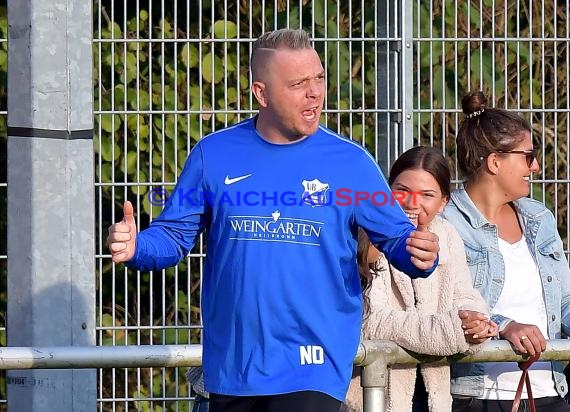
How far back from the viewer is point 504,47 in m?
6.66

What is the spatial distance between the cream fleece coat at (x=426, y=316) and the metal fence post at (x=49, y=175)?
91 centimetres

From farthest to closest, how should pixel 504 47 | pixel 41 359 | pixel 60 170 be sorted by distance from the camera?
pixel 504 47, pixel 60 170, pixel 41 359

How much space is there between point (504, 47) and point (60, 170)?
313 cm

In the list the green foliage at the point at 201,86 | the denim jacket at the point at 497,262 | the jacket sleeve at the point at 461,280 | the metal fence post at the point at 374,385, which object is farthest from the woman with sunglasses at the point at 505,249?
the green foliage at the point at 201,86

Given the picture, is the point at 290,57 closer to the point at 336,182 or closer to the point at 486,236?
the point at 336,182

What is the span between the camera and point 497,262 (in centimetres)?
467

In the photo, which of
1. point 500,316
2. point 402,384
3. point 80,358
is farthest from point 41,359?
point 500,316

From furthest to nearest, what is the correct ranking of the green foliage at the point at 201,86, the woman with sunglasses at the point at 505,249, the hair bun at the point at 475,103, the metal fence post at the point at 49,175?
the green foliage at the point at 201,86
the hair bun at the point at 475,103
the woman with sunglasses at the point at 505,249
the metal fence post at the point at 49,175

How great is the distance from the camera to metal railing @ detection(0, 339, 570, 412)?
369 centimetres

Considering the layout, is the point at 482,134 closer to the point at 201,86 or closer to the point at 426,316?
the point at 426,316

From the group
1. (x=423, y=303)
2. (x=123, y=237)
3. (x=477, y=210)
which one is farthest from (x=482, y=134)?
(x=123, y=237)

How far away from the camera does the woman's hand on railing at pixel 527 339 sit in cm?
411

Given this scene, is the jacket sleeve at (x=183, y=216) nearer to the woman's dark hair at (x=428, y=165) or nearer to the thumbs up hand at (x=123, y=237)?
the thumbs up hand at (x=123, y=237)

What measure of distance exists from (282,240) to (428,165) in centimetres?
93
